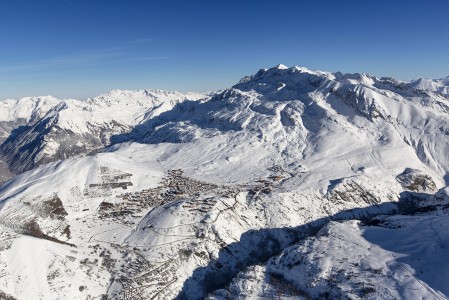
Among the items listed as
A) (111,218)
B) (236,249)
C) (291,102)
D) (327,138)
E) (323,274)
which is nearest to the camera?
(323,274)

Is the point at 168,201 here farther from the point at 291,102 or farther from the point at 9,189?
the point at 291,102

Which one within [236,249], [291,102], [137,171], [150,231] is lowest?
[236,249]

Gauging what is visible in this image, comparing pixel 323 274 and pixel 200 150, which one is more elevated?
pixel 200 150

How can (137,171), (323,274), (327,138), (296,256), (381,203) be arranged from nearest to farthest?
1. (323,274)
2. (296,256)
3. (381,203)
4. (137,171)
5. (327,138)

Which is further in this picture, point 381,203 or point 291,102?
point 291,102

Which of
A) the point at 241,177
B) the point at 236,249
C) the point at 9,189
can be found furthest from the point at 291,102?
the point at 9,189

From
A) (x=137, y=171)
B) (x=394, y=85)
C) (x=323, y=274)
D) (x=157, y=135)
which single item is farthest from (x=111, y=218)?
(x=394, y=85)
